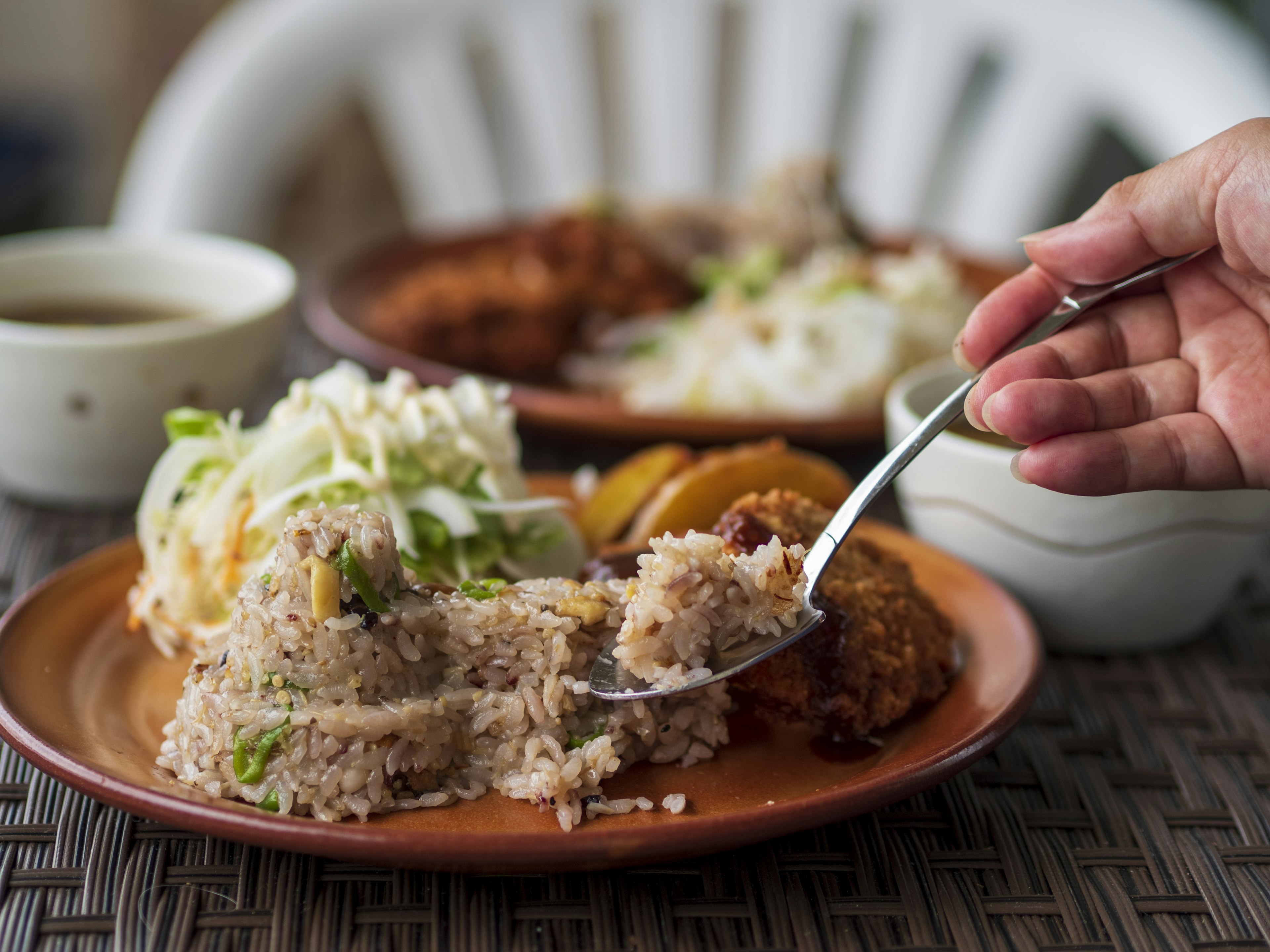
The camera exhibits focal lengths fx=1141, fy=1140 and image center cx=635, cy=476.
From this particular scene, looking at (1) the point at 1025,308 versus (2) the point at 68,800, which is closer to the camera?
(2) the point at 68,800

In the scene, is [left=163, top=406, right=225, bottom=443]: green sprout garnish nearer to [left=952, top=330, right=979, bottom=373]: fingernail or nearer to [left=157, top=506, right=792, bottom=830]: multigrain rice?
[left=157, top=506, right=792, bottom=830]: multigrain rice

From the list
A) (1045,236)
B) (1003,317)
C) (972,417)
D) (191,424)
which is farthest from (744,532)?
(191,424)

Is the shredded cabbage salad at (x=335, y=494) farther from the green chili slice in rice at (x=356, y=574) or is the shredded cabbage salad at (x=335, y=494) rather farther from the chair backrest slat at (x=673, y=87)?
the chair backrest slat at (x=673, y=87)

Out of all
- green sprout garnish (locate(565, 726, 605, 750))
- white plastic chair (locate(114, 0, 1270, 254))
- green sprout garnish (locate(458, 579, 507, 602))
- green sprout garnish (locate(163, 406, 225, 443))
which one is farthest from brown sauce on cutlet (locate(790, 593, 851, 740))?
white plastic chair (locate(114, 0, 1270, 254))

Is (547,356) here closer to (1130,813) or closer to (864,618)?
(864,618)

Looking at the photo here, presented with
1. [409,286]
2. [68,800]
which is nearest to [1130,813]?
[68,800]

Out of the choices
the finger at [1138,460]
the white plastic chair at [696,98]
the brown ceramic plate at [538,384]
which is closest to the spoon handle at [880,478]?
the finger at [1138,460]
